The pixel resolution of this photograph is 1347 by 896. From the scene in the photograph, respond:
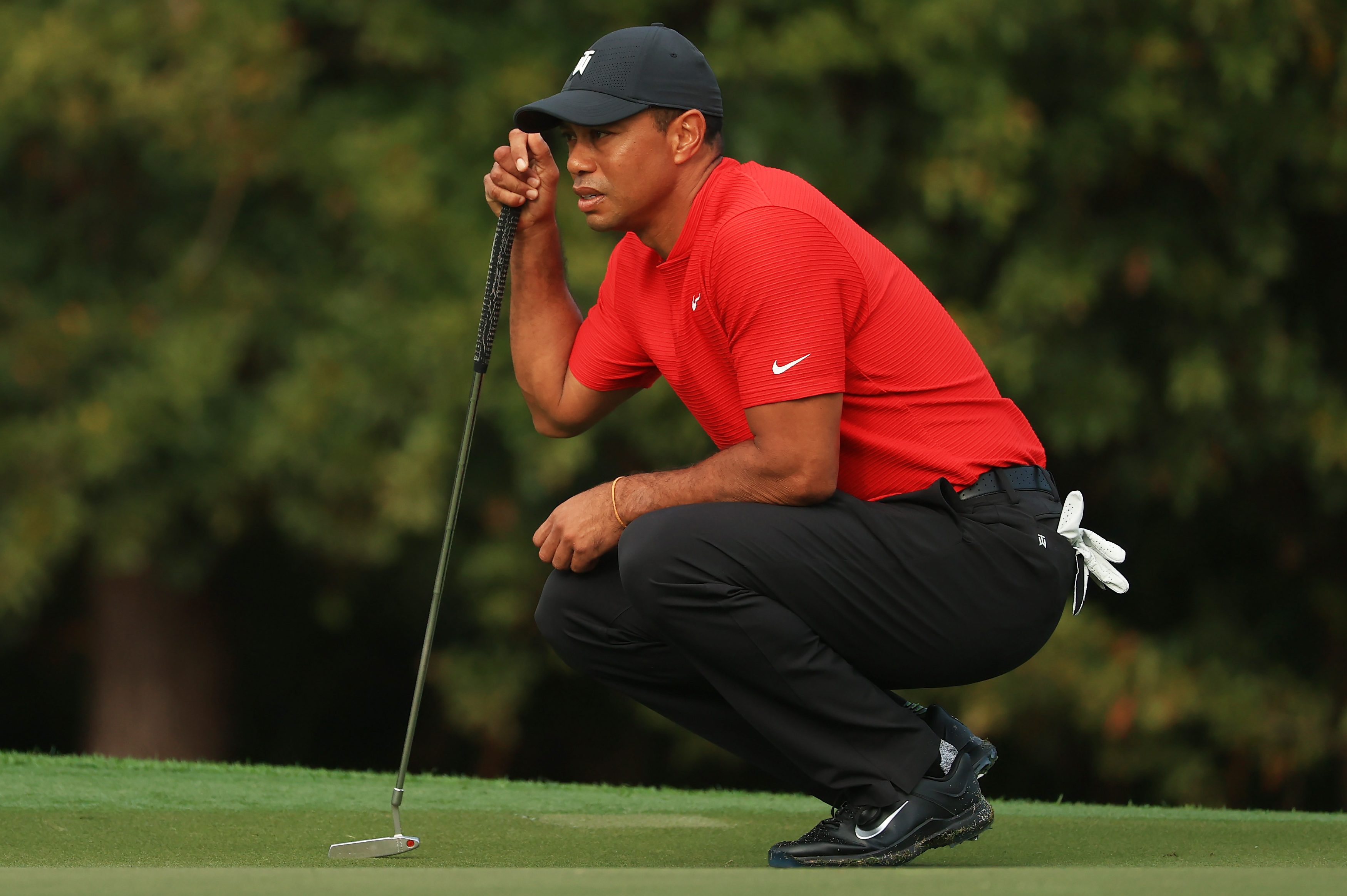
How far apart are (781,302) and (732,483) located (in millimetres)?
294

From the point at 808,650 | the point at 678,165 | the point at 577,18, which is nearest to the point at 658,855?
the point at 808,650

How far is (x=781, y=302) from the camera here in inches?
90.8

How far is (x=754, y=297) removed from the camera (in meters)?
2.31

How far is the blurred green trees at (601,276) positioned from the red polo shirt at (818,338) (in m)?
2.94

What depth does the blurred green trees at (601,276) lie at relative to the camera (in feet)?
18.0

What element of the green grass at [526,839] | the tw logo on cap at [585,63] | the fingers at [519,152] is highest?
the tw logo on cap at [585,63]

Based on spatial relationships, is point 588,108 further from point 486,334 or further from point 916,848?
point 916,848

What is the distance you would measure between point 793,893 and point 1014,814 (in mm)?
1767

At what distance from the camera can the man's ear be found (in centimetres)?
253

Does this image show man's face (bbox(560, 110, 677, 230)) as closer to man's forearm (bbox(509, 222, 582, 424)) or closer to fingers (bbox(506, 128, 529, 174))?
fingers (bbox(506, 128, 529, 174))

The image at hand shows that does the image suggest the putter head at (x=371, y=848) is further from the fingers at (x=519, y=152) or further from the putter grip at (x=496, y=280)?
the fingers at (x=519, y=152)

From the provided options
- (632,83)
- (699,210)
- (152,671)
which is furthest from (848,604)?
(152,671)

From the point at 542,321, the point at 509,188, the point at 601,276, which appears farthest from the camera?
the point at 601,276

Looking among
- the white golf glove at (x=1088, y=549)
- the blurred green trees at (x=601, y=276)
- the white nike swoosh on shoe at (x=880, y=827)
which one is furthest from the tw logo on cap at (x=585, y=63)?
the blurred green trees at (x=601, y=276)
